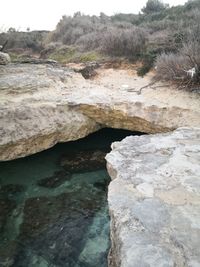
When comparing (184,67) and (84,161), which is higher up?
(184,67)

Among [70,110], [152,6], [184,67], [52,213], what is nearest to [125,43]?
[184,67]

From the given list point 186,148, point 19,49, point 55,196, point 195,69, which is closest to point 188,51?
point 195,69

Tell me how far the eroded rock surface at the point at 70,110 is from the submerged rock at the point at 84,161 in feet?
1.27

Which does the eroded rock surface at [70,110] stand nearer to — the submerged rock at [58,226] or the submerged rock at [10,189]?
the submerged rock at [10,189]

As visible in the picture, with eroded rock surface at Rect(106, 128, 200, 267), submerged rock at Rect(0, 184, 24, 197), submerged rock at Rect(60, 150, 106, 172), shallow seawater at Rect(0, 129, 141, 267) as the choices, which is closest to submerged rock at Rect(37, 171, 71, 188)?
shallow seawater at Rect(0, 129, 141, 267)

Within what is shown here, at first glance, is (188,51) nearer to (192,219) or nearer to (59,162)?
(59,162)

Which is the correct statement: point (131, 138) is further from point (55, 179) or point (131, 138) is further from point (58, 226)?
point (55, 179)

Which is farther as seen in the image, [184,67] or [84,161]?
[184,67]

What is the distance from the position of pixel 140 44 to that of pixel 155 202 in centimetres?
702

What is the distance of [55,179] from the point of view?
5.71 m

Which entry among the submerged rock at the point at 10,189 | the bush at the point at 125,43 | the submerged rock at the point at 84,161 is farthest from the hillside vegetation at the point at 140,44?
the submerged rock at the point at 10,189

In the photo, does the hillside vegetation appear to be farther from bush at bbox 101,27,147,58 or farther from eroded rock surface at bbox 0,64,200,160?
eroded rock surface at bbox 0,64,200,160

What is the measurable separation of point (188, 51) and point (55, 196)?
3.99m

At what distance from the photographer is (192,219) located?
111 inches
